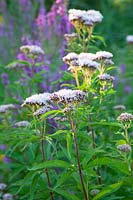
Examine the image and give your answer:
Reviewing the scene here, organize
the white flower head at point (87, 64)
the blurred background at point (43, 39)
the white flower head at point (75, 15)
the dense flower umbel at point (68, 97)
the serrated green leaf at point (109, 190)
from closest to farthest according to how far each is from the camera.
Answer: the dense flower umbel at point (68, 97)
the serrated green leaf at point (109, 190)
the white flower head at point (87, 64)
the white flower head at point (75, 15)
the blurred background at point (43, 39)

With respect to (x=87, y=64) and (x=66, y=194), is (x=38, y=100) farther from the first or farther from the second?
(x=66, y=194)

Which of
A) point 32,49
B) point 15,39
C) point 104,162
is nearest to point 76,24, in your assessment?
point 32,49

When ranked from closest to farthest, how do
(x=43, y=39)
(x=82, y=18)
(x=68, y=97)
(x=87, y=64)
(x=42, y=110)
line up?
(x=68, y=97), (x=42, y=110), (x=87, y=64), (x=82, y=18), (x=43, y=39)

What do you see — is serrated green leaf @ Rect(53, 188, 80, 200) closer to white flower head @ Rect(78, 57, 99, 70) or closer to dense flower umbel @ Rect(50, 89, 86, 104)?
dense flower umbel @ Rect(50, 89, 86, 104)

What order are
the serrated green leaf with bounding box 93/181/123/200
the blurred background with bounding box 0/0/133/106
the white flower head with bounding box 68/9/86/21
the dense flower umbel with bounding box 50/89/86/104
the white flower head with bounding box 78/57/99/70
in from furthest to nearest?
the blurred background with bounding box 0/0/133/106 → the white flower head with bounding box 68/9/86/21 → the white flower head with bounding box 78/57/99/70 → the serrated green leaf with bounding box 93/181/123/200 → the dense flower umbel with bounding box 50/89/86/104

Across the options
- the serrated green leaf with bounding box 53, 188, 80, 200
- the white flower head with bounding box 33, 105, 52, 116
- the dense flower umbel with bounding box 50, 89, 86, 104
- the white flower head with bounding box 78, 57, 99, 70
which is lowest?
the serrated green leaf with bounding box 53, 188, 80, 200

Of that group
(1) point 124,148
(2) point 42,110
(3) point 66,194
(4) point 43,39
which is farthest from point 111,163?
(4) point 43,39

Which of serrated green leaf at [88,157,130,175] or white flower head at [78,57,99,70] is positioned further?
white flower head at [78,57,99,70]

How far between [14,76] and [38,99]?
2479mm

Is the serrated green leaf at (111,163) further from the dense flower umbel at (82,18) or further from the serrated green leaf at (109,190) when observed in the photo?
the dense flower umbel at (82,18)

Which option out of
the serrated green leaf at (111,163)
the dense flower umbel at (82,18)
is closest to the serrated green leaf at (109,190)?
the serrated green leaf at (111,163)

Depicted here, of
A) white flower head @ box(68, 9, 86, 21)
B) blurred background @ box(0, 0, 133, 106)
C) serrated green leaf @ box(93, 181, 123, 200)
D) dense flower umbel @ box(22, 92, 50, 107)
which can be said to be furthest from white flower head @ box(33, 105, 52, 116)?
blurred background @ box(0, 0, 133, 106)

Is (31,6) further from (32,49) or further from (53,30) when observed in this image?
(32,49)

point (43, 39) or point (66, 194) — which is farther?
point (43, 39)
